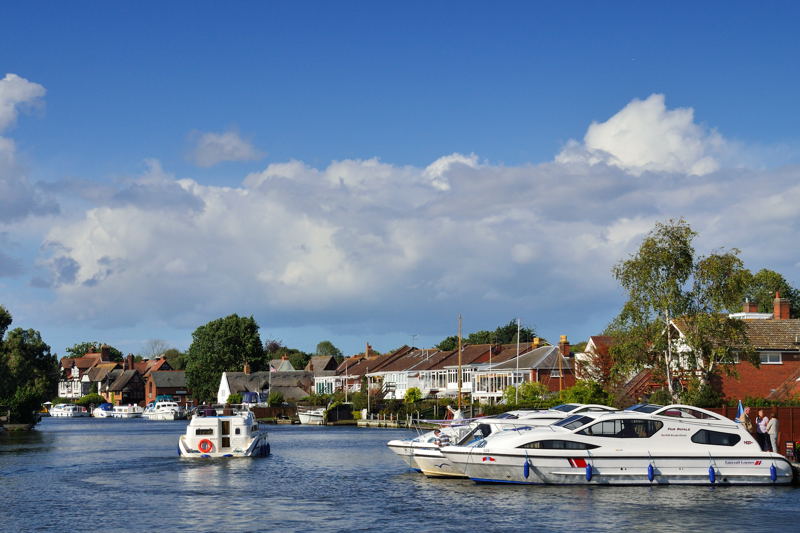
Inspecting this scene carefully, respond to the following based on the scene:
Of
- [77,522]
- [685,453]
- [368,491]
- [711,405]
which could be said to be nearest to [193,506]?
[77,522]

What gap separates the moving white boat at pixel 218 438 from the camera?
66.3 meters

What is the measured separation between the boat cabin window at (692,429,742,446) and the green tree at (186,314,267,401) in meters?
153

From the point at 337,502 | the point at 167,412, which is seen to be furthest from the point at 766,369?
the point at 167,412

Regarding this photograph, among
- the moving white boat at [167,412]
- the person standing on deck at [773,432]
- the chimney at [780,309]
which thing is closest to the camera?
the person standing on deck at [773,432]

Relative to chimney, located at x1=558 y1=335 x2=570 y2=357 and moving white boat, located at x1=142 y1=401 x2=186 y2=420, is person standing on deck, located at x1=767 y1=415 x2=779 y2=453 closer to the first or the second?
chimney, located at x1=558 y1=335 x2=570 y2=357

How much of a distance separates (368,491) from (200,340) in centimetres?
15194

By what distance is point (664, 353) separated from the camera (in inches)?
2756


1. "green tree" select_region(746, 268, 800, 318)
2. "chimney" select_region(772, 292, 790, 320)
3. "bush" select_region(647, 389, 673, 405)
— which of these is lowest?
"bush" select_region(647, 389, 673, 405)

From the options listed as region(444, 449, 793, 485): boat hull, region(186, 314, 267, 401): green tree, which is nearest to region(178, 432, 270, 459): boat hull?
region(444, 449, 793, 485): boat hull

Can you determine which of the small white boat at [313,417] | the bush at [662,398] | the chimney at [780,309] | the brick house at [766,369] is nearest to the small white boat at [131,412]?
the small white boat at [313,417]

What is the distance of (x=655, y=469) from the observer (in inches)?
1783

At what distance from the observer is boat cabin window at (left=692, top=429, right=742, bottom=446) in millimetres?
45781

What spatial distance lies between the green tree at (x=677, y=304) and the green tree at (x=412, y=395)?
64716 mm

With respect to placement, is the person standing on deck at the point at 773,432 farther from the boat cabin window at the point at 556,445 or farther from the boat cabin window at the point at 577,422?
the boat cabin window at the point at 556,445
